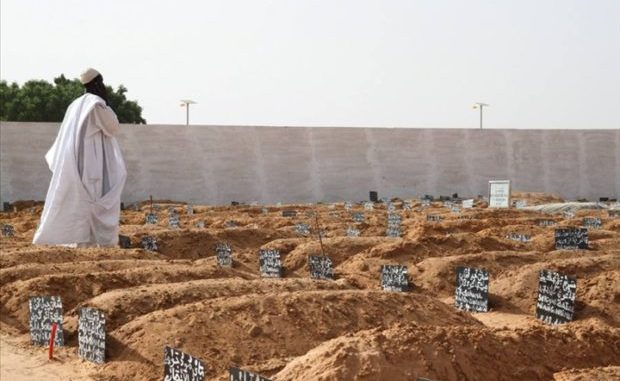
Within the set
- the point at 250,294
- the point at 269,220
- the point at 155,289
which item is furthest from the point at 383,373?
the point at 269,220

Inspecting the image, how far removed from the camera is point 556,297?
9008 mm

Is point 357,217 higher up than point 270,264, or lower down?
higher up

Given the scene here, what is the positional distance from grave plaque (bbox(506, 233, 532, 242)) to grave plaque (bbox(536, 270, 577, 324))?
517 centimetres

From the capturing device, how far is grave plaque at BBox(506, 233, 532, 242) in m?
14.3

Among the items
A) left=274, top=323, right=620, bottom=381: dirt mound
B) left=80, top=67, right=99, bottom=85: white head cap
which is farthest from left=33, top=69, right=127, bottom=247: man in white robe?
left=274, top=323, right=620, bottom=381: dirt mound

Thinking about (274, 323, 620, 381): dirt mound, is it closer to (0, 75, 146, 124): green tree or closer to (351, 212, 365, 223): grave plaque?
(351, 212, 365, 223): grave plaque

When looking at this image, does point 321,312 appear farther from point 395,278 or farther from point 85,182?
point 85,182

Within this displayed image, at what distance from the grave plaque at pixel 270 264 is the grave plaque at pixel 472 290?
266 cm

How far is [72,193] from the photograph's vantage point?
1139 centimetres

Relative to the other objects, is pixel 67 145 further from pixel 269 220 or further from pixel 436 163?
pixel 436 163

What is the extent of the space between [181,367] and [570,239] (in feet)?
28.8

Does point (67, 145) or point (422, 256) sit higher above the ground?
point (67, 145)

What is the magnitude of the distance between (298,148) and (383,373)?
28472 mm

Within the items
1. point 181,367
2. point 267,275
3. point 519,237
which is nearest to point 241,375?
point 181,367
